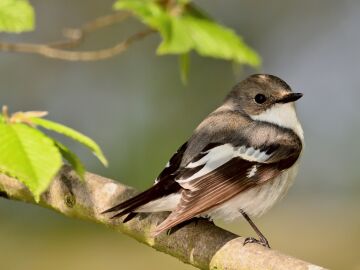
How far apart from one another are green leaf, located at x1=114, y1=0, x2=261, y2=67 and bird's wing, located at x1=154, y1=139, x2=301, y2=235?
679 mm

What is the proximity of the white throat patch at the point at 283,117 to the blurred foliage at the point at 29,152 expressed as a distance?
1991mm

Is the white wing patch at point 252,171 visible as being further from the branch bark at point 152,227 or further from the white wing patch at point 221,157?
the branch bark at point 152,227

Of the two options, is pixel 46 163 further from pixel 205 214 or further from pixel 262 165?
pixel 262 165

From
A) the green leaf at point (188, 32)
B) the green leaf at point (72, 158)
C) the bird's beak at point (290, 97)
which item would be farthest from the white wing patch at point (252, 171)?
the green leaf at point (72, 158)

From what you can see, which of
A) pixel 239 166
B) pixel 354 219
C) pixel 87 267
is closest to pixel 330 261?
pixel 354 219

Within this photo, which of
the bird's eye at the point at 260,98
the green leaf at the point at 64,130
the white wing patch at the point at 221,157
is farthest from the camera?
the bird's eye at the point at 260,98

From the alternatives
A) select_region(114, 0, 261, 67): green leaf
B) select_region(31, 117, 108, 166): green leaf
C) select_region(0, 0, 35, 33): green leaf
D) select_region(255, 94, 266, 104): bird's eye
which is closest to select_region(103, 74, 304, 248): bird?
select_region(255, 94, 266, 104): bird's eye

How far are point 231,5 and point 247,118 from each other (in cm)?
595

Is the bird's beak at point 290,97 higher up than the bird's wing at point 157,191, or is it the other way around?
the bird's beak at point 290,97

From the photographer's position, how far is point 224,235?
3.33 meters

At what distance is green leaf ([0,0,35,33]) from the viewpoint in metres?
2.53

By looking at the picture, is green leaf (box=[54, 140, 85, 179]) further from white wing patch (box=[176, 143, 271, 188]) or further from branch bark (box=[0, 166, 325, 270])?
white wing patch (box=[176, 143, 271, 188])

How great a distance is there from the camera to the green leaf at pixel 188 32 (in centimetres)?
286

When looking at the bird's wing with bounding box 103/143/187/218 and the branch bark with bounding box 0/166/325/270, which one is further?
the bird's wing with bounding box 103/143/187/218
